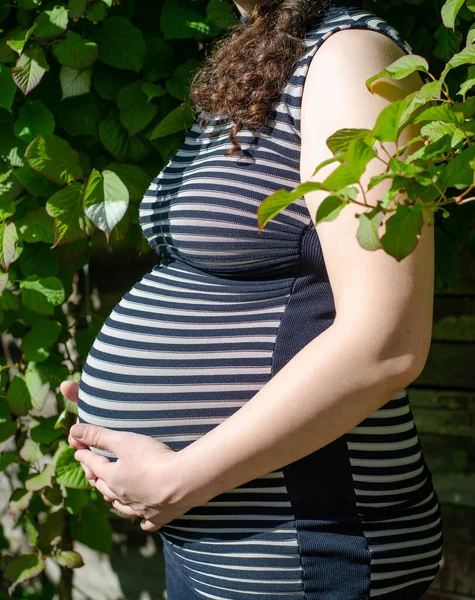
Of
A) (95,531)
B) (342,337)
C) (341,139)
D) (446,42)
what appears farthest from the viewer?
(95,531)

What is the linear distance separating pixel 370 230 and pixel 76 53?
1100 mm

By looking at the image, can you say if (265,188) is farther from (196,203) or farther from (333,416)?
(333,416)

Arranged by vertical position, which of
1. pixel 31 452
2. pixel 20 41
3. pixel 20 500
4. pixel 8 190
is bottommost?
pixel 20 500

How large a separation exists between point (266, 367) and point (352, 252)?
0.76ft

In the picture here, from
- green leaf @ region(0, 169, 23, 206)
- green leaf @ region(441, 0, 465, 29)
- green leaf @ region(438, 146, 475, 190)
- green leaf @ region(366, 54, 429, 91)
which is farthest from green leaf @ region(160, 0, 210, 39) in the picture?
green leaf @ region(438, 146, 475, 190)

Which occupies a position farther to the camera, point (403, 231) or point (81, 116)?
point (81, 116)

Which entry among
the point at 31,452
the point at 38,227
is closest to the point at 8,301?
the point at 38,227

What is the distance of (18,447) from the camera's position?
1.86m

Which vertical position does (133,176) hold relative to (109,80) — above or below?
below

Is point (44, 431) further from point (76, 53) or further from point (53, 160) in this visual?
point (76, 53)

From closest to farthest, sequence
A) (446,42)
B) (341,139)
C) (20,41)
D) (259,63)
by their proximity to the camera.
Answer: (341,139) < (259,63) < (446,42) < (20,41)

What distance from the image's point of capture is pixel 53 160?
1.41 metres

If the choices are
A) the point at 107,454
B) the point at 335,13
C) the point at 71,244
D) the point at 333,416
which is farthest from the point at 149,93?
the point at 333,416

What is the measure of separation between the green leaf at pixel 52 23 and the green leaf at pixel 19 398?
0.81 m
